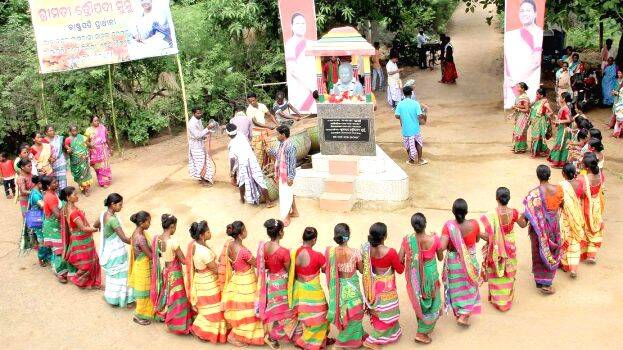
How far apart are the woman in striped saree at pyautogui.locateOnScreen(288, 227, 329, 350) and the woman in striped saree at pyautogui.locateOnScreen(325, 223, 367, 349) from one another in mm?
112

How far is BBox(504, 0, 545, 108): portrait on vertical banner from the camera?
1194 centimetres

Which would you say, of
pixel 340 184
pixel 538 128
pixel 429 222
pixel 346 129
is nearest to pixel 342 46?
pixel 346 129

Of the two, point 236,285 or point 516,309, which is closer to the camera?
point 236,285

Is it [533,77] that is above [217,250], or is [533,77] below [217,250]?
above

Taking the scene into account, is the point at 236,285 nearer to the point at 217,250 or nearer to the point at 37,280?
the point at 217,250

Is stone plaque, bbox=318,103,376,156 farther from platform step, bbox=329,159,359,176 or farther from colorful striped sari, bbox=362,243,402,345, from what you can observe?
colorful striped sari, bbox=362,243,402,345

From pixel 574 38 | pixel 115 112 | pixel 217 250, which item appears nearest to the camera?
pixel 217 250

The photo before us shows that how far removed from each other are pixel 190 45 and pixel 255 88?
1.95m

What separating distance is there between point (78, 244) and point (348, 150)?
416 centimetres

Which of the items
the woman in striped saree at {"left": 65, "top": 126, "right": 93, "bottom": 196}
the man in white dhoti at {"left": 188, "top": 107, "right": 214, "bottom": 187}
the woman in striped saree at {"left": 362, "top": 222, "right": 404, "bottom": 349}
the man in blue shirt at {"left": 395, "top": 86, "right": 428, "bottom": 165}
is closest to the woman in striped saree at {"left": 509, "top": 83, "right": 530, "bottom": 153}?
the man in blue shirt at {"left": 395, "top": 86, "right": 428, "bottom": 165}

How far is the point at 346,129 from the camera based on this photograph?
9102 mm

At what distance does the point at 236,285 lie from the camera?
5477 mm

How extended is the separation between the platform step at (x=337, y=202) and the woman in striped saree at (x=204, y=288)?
132 inches

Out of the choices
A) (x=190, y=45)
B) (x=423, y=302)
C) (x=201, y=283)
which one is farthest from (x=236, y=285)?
(x=190, y=45)
